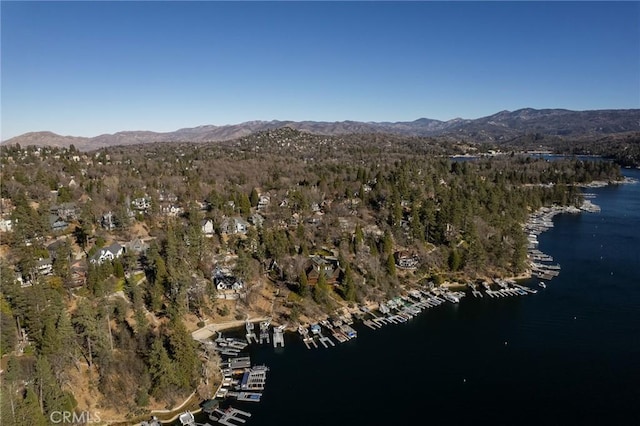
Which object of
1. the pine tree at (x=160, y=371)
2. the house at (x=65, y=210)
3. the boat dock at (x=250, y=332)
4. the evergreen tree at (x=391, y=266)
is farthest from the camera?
the house at (x=65, y=210)

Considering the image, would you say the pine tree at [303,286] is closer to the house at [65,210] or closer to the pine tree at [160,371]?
the pine tree at [160,371]

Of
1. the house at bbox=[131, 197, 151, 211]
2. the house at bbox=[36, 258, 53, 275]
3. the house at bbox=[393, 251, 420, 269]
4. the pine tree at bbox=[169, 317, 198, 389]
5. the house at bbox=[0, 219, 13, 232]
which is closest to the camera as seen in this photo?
the pine tree at bbox=[169, 317, 198, 389]

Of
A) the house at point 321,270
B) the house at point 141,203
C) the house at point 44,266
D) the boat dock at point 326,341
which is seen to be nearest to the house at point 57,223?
the house at point 141,203

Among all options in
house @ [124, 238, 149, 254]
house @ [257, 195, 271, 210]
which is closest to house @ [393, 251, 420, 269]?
house @ [257, 195, 271, 210]

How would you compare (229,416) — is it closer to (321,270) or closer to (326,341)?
(326,341)

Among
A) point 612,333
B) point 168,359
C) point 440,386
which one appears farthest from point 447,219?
point 168,359

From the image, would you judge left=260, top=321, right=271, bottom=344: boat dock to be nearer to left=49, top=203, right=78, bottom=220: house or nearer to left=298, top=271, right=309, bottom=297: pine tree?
left=298, top=271, right=309, bottom=297: pine tree

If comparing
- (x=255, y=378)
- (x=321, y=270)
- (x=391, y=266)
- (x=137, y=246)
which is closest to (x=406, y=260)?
(x=391, y=266)
